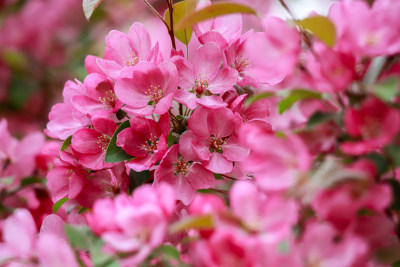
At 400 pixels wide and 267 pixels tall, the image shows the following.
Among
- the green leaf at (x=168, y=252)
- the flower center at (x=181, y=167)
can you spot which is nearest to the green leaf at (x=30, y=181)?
the flower center at (x=181, y=167)

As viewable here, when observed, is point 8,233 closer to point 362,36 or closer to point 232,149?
point 232,149

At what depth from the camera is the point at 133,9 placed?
1.90 meters

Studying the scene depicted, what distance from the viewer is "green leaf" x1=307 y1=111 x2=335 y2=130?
47cm

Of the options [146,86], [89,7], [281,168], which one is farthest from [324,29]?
[89,7]

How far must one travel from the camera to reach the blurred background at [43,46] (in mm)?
1697

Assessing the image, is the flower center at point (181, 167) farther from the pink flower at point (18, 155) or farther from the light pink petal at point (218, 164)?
the pink flower at point (18, 155)

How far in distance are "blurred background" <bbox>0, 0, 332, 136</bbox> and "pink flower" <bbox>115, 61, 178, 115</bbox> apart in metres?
1.02

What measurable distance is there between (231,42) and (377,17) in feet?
0.95

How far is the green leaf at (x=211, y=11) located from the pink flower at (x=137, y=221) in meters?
0.21

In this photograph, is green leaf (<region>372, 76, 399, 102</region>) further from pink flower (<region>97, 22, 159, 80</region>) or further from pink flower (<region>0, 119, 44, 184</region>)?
pink flower (<region>0, 119, 44, 184</region>)

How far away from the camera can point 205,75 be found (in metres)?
0.68

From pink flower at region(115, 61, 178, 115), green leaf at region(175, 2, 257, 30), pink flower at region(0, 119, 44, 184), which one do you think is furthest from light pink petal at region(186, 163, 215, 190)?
pink flower at region(0, 119, 44, 184)

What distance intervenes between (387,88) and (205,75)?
31 cm

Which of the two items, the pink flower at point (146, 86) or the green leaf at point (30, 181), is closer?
the pink flower at point (146, 86)
